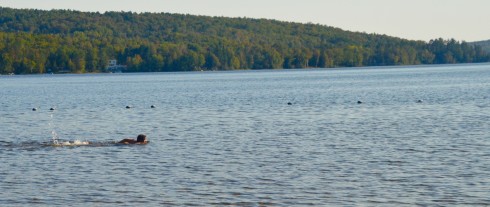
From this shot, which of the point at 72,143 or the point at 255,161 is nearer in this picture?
the point at 255,161

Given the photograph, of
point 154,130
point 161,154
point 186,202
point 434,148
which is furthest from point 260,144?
point 186,202

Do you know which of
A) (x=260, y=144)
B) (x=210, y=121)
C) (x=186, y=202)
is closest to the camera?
(x=186, y=202)

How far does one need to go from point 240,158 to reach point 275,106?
44368 mm

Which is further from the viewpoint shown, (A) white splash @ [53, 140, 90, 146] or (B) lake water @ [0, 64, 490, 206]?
(A) white splash @ [53, 140, 90, 146]

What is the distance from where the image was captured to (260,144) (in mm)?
44500

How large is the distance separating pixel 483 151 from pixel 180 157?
1304 cm

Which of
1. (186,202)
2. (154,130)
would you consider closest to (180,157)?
(186,202)

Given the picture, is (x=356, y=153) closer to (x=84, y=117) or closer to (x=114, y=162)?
(x=114, y=162)

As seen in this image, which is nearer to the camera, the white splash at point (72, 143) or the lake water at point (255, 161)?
the lake water at point (255, 161)

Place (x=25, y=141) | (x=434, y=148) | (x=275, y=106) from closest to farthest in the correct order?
1. (x=434, y=148)
2. (x=25, y=141)
3. (x=275, y=106)

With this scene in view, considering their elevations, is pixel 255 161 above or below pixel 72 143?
above

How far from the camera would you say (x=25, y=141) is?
48.3 m

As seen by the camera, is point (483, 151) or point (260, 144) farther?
point (260, 144)

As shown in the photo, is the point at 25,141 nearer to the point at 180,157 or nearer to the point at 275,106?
the point at 180,157
